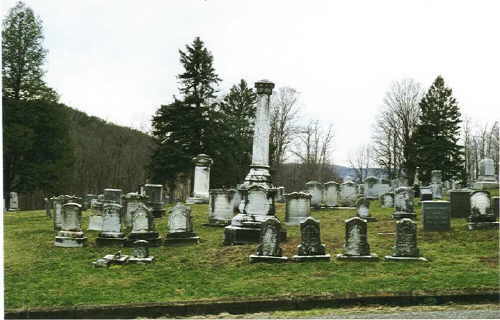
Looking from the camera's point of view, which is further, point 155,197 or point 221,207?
point 155,197

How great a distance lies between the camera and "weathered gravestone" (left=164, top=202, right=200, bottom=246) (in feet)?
42.2

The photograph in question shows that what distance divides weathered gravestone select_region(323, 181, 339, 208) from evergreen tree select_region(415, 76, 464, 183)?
16.6m

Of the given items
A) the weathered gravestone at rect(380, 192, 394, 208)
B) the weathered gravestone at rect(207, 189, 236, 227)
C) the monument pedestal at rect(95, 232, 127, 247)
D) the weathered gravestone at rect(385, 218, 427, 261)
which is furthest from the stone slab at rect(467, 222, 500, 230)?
the monument pedestal at rect(95, 232, 127, 247)

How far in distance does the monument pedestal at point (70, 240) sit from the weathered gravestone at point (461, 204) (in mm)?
11941

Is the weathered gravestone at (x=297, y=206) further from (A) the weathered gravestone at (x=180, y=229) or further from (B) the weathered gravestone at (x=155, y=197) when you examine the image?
(B) the weathered gravestone at (x=155, y=197)

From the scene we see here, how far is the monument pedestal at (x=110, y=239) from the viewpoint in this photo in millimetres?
12891

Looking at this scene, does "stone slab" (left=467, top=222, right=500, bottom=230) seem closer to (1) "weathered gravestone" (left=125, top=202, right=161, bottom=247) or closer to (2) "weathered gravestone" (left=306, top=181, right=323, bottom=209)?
(2) "weathered gravestone" (left=306, top=181, right=323, bottom=209)

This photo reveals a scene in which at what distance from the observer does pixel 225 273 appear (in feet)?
30.7

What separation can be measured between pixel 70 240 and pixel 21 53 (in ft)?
58.6

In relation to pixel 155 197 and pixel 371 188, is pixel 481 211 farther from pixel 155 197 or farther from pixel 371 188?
pixel 371 188

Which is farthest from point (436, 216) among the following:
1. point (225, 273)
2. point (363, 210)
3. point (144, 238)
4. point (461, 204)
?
point (144, 238)

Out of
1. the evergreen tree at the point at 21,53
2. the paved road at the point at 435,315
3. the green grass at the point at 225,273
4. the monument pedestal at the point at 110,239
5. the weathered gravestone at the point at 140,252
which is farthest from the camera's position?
the evergreen tree at the point at 21,53

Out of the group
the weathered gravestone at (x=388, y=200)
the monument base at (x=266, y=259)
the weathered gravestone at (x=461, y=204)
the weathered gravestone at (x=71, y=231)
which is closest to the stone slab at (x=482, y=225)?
the weathered gravestone at (x=461, y=204)

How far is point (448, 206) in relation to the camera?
43.5 feet
